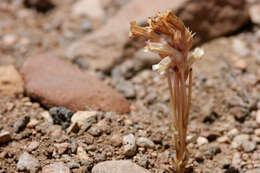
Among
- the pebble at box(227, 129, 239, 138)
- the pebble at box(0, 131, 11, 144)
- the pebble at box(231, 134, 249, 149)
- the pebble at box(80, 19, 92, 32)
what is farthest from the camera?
the pebble at box(80, 19, 92, 32)

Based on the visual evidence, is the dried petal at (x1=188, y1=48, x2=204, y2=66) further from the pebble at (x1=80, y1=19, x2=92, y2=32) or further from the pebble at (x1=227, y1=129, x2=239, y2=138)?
the pebble at (x1=80, y1=19, x2=92, y2=32)

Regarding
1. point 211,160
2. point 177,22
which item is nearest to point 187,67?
point 177,22

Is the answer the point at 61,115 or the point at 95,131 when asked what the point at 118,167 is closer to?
the point at 95,131

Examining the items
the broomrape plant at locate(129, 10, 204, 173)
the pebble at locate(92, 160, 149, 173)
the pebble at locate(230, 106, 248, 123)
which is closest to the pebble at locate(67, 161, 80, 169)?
the pebble at locate(92, 160, 149, 173)

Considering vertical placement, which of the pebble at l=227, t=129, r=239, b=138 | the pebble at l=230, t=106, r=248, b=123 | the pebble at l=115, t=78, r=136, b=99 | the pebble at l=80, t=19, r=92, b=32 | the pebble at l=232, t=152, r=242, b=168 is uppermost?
the pebble at l=80, t=19, r=92, b=32

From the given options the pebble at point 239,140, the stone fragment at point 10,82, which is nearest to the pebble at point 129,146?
the pebble at point 239,140

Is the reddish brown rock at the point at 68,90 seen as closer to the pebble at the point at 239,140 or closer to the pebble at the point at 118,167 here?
the pebble at the point at 118,167

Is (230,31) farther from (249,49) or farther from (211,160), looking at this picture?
(211,160)
